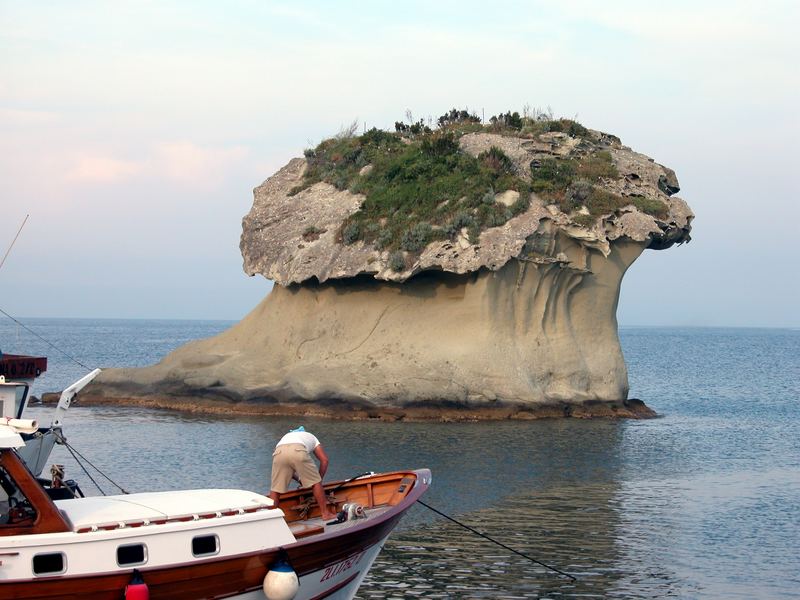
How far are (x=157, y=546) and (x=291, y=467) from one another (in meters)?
3.08

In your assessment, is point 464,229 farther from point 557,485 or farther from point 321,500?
point 321,500

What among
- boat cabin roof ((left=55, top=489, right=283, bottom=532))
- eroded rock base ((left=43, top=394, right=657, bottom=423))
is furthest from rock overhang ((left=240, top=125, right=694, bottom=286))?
boat cabin roof ((left=55, top=489, right=283, bottom=532))

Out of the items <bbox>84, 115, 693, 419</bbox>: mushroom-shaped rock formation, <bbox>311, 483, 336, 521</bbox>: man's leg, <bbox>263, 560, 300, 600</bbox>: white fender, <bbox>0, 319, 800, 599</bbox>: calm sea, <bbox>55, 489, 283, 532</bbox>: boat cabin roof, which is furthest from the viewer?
<bbox>84, 115, 693, 419</bbox>: mushroom-shaped rock formation

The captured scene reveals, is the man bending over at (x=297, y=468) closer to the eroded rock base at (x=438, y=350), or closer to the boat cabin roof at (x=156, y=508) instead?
the boat cabin roof at (x=156, y=508)

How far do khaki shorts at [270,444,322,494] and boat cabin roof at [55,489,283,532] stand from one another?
152 centimetres

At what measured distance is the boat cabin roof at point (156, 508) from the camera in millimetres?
12297

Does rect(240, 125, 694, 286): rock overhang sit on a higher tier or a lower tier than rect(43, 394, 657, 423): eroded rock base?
higher

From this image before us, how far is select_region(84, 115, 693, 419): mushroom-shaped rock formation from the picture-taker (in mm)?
34219

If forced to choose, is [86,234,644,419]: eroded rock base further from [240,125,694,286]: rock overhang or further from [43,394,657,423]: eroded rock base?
[240,125,694,286]: rock overhang

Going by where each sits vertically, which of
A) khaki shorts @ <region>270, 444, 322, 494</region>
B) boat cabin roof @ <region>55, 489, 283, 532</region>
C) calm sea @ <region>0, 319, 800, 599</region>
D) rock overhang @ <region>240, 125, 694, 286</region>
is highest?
rock overhang @ <region>240, 125, 694, 286</region>

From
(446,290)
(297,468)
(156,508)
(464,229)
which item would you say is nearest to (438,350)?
(446,290)

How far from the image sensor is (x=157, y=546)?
12180mm

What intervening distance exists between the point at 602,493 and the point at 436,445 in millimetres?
6332

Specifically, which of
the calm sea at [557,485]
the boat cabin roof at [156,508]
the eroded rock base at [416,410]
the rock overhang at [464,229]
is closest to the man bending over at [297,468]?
the boat cabin roof at [156,508]
